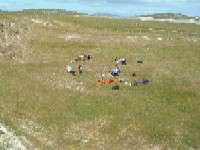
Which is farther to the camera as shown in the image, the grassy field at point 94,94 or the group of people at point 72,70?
the group of people at point 72,70

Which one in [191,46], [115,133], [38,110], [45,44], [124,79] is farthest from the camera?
[191,46]

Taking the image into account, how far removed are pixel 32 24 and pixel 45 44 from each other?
14.5m

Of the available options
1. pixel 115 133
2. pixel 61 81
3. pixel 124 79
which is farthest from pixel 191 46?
pixel 115 133

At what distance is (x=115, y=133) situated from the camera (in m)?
41.7

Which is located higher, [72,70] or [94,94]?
[72,70]

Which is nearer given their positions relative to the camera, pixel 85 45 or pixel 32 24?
pixel 85 45

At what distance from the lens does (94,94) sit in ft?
168

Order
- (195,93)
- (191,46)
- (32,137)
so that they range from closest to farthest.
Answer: (32,137) < (195,93) < (191,46)

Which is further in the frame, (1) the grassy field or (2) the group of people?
(2) the group of people

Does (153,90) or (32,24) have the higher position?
(32,24)

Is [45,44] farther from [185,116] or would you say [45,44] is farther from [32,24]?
[185,116]

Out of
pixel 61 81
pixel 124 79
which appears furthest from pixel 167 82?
pixel 61 81

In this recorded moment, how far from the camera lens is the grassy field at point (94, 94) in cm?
4081

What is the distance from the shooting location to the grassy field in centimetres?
4081
